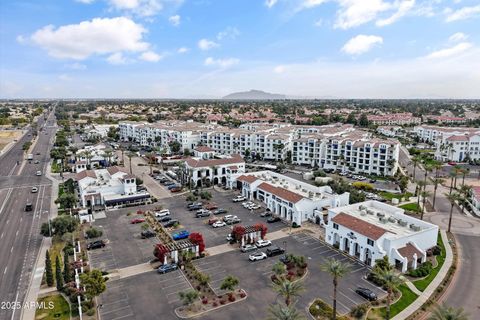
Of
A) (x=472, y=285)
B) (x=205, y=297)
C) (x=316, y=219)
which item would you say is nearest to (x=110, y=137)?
(x=316, y=219)

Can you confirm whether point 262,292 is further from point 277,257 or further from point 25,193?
point 25,193

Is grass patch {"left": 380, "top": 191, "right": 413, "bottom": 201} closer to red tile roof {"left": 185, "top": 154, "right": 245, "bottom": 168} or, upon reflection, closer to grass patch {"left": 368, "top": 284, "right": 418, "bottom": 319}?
red tile roof {"left": 185, "top": 154, "right": 245, "bottom": 168}

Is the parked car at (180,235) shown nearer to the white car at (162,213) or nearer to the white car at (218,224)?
the white car at (218,224)

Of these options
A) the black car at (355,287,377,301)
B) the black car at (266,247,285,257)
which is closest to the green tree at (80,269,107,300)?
the black car at (266,247,285,257)

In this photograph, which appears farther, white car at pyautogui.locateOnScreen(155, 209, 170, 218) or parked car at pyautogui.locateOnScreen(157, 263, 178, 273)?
white car at pyautogui.locateOnScreen(155, 209, 170, 218)

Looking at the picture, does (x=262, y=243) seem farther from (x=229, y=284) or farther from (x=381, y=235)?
(x=381, y=235)
